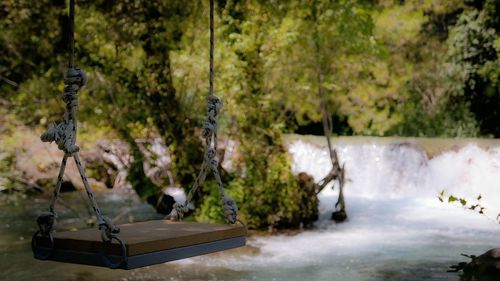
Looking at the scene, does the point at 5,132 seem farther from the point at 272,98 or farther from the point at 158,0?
the point at 272,98

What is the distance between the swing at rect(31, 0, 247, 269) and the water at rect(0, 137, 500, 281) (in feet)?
13.4

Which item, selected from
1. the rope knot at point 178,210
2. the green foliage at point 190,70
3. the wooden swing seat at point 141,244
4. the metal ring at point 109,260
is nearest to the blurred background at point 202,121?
the green foliage at point 190,70

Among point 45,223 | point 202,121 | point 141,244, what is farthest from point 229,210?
point 202,121

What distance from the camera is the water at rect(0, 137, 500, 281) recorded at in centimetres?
807

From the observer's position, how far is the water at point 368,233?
8070 millimetres

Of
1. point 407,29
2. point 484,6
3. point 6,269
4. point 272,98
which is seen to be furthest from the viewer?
point 407,29

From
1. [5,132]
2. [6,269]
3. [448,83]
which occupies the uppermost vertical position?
[448,83]

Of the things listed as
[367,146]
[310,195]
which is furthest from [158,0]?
[367,146]

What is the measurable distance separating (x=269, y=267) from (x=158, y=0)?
13.7ft

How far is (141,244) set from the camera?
3160 millimetres

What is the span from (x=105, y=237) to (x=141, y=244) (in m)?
0.17

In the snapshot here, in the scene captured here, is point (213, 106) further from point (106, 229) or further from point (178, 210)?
point (106, 229)

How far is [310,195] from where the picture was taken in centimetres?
1105

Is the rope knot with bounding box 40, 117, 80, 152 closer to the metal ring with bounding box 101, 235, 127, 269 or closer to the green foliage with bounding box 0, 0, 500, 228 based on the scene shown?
the metal ring with bounding box 101, 235, 127, 269
